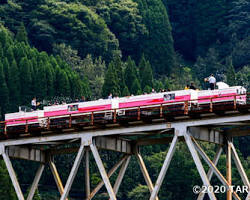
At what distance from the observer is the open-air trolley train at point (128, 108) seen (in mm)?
77875

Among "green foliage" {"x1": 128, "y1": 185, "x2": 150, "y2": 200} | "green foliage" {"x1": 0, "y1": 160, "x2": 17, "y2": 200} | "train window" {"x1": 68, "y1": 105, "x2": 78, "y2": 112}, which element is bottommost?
"green foliage" {"x1": 128, "y1": 185, "x2": 150, "y2": 200}

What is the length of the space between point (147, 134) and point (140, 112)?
182 cm

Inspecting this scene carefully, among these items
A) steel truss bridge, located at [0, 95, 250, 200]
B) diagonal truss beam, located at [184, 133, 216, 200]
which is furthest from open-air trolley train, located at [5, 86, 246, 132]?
diagonal truss beam, located at [184, 133, 216, 200]

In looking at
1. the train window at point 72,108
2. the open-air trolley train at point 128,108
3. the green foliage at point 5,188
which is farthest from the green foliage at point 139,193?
the train window at point 72,108

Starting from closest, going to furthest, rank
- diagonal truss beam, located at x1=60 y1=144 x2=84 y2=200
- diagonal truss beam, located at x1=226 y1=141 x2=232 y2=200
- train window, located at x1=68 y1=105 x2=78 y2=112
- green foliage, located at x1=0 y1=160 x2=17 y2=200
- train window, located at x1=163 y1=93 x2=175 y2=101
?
diagonal truss beam, located at x1=226 y1=141 x2=232 y2=200
diagonal truss beam, located at x1=60 y1=144 x2=84 y2=200
train window, located at x1=163 y1=93 x2=175 y2=101
train window, located at x1=68 y1=105 x2=78 y2=112
green foliage, located at x1=0 y1=160 x2=17 y2=200

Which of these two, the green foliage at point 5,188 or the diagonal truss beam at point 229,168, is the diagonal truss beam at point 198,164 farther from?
the green foliage at point 5,188

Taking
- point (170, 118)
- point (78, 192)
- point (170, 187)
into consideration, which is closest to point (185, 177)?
point (170, 187)

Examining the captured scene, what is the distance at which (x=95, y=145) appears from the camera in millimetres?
81062

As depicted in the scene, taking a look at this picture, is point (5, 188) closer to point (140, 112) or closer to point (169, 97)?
point (140, 112)

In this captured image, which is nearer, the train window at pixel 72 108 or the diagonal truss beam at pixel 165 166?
the diagonal truss beam at pixel 165 166

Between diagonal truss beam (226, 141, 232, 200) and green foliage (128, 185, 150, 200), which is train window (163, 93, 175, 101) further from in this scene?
green foliage (128, 185, 150, 200)

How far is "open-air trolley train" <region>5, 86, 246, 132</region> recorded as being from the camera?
77.9 metres

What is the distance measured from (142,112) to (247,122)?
1001 centimetres

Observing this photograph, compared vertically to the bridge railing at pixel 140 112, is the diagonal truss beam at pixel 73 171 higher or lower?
lower
